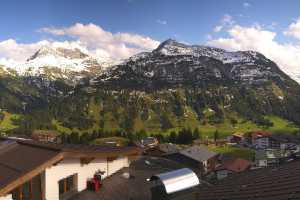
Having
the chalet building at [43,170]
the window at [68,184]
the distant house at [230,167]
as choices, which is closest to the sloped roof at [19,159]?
the chalet building at [43,170]

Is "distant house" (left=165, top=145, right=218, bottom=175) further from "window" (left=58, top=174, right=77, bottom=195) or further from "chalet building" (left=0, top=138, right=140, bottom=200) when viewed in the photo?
"window" (left=58, top=174, right=77, bottom=195)

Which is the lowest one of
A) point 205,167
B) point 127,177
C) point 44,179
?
point 205,167

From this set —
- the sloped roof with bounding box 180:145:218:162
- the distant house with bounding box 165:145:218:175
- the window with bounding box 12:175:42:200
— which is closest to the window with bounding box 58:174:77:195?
the window with bounding box 12:175:42:200

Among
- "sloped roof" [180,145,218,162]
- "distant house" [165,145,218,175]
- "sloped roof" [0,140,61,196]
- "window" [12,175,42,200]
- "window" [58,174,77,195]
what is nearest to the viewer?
"sloped roof" [0,140,61,196]

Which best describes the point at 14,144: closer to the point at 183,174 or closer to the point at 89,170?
the point at 89,170

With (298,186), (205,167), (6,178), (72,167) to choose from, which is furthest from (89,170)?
(205,167)

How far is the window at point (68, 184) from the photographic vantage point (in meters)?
19.1

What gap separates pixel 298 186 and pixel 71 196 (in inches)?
434

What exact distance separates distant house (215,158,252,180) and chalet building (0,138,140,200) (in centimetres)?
11138

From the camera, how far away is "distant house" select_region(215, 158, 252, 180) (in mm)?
130250

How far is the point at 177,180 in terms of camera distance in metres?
14.1

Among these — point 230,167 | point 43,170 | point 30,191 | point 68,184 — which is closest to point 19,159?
point 43,170

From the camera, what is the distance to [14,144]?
20.7 metres

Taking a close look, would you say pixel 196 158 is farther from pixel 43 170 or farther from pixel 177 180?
pixel 177 180
